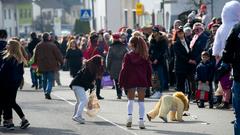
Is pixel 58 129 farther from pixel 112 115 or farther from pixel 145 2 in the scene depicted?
pixel 145 2

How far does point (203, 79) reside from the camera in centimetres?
2012

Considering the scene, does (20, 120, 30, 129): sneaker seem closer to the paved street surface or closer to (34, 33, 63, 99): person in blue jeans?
the paved street surface

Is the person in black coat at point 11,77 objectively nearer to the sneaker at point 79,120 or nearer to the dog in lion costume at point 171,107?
the sneaker at point 79,120

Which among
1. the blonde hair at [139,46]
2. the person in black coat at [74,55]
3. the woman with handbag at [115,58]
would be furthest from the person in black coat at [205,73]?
the person in black coat at [74,55]

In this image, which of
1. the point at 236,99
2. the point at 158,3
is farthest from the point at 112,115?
the point at 158,3

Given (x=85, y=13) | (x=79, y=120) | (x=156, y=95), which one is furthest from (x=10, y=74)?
(x=85, y=13)

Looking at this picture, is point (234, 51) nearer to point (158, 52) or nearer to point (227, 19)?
point (227, 19)

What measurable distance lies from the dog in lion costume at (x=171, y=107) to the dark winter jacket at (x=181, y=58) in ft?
13.8

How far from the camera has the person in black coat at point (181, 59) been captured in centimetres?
2183

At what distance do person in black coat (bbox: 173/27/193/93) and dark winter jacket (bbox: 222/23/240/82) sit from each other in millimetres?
9783

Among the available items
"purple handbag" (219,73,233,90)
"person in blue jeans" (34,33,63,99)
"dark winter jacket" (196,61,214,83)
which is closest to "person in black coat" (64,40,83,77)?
"person in blue jeans" (34,33,63,99)

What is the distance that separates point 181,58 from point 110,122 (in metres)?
4.82

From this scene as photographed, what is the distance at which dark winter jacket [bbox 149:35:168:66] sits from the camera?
23.3 m

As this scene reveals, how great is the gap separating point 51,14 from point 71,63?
4472 inches
